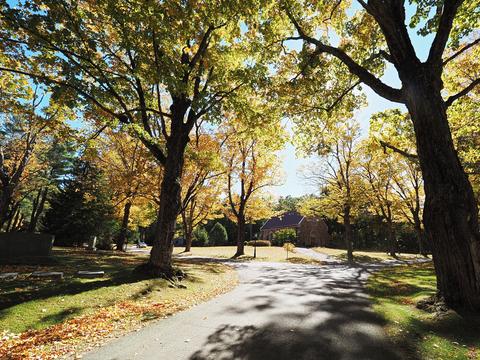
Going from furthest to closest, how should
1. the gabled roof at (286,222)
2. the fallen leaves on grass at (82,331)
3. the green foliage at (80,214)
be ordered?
the gabled roof at (286,222)
the green foliage at (80,214)
the fallen leaves on grass at (82,331)

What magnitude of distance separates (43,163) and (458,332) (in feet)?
114

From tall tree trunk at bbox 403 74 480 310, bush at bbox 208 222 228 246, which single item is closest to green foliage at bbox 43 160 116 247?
tall tree trunk at bbox 403 74 480 310

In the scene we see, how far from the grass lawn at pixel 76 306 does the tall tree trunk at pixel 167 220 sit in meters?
0.75

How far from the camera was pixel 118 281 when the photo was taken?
10.0 m

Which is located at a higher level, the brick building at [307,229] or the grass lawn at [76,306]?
the brick building at [307,229]

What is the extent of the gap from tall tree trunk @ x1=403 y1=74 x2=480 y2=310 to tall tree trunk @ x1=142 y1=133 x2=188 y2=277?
880cm

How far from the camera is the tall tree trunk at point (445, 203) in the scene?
646 centimetres

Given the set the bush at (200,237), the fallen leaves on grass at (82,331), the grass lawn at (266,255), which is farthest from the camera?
the bush at (200,237)

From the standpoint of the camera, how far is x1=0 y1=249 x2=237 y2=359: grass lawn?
5398 millimetres

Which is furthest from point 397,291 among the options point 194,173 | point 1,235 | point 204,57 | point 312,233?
point 312,233

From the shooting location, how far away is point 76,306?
7.40m

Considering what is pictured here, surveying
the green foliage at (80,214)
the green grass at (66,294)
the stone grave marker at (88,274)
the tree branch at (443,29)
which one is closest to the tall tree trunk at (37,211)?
the green foliage at (80,214)

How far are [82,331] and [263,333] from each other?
385 centimetres

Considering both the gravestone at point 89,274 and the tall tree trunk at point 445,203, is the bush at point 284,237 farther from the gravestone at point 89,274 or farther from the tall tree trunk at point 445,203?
the tall tree trunk at point 445,203
